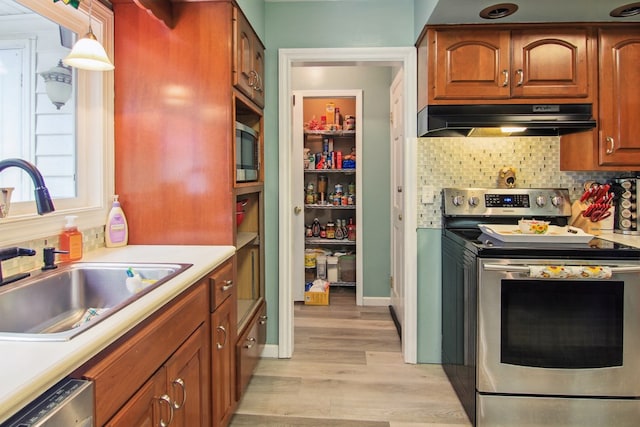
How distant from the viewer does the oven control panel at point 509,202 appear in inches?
96.4

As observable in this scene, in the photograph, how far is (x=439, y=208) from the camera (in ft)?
8.36

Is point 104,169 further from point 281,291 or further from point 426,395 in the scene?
point 426,395

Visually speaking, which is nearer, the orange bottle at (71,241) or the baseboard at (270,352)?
the orange bottle at (71,241)

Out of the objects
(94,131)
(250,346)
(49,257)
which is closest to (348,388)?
(250,346)

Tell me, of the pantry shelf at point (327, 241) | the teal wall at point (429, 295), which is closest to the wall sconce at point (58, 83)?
the teal wall at point (429, 295)

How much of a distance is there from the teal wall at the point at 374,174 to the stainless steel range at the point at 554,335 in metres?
1.93

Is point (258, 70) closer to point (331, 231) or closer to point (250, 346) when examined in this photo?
point (250, 346)

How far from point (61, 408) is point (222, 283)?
3.27 feet

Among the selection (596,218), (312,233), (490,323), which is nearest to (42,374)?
(490,323)

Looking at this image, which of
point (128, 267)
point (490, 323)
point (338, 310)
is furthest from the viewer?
point (338, 310)

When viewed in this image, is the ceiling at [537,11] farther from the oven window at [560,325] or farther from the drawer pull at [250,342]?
the drawer pull at [250,342]

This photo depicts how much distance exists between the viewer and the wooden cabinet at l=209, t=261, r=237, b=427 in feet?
5.22

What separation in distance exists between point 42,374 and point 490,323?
174cm

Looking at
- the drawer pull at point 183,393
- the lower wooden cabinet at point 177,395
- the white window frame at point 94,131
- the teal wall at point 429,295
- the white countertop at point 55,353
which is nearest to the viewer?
the white countertop at point 55,353
